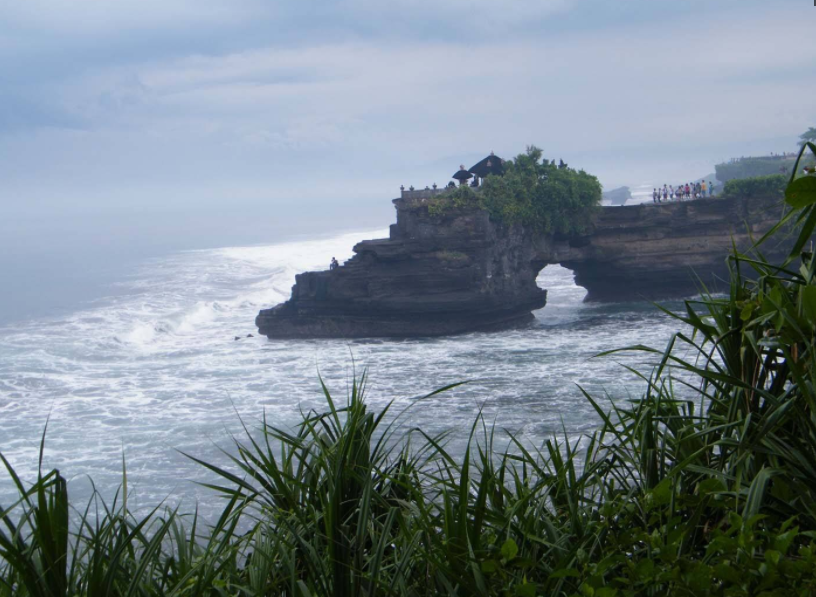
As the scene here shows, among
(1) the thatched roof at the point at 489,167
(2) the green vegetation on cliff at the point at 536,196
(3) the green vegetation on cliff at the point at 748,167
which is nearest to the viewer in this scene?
(2) the green vegetation on cliff at the point at 536,196

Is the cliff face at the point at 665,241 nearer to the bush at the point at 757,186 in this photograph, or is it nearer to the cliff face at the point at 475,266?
the cliff face at the point at 475,266

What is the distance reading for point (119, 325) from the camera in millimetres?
37500

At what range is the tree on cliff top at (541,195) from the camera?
1187 inches

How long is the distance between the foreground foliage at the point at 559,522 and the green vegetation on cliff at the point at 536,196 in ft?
87.0

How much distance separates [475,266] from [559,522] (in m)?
25.9

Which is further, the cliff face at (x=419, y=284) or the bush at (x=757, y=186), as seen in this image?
the bush at (x=757, y=186)

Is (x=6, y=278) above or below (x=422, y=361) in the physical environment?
above

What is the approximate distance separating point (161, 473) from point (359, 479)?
14768 millimetres

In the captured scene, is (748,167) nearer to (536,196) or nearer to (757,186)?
(757,186)

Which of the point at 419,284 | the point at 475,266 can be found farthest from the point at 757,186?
the point at 419,284

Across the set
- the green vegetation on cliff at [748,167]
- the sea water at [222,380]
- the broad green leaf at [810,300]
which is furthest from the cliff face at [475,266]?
the green vegetation on cliff at [748,167]

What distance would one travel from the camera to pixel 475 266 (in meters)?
28.9

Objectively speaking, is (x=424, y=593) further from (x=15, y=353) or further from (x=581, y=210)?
(x=15, y=353)

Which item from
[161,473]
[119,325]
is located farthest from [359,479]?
[119,325]
